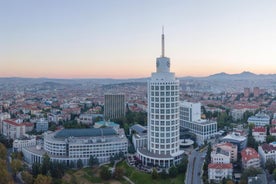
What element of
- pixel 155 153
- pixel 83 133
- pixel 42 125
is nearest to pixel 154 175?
pixel 155 153

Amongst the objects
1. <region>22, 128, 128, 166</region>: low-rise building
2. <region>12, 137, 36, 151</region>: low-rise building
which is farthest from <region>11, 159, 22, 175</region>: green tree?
<region>12, 137, 36, 151</region>: low-rise building

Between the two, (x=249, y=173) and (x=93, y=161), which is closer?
(x=249, y=173)

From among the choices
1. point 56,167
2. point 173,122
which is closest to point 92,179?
point 56,167

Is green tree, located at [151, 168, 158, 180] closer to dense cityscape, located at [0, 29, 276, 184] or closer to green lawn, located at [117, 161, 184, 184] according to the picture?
dense cityscape, located at [0, 29, 276, 184]

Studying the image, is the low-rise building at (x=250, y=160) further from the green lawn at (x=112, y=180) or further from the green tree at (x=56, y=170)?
the green tree at (x=56, y=170)

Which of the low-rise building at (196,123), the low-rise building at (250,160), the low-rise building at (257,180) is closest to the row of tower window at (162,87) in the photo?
the low-rise building at (250,160)

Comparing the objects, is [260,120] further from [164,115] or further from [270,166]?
[164,115]

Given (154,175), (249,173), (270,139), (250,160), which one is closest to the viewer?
(249,173)

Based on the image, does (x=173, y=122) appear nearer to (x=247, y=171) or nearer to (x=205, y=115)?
(x=247, y=171)
